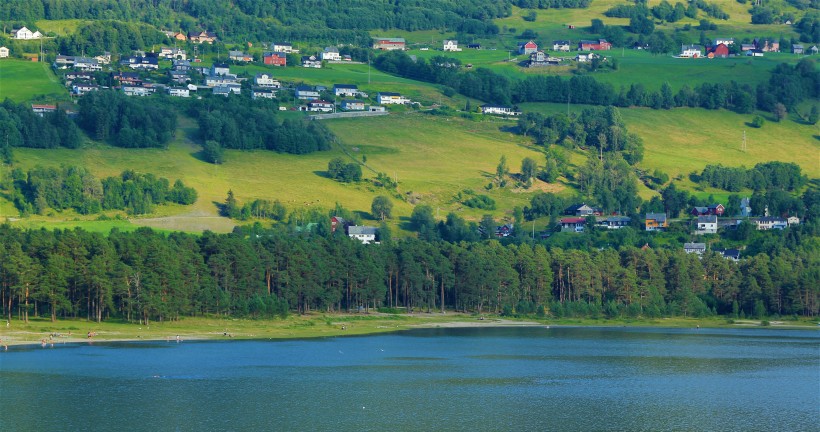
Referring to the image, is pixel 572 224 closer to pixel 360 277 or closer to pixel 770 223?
pixel 770 223

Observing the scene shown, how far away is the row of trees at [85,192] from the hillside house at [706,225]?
81.6 metres

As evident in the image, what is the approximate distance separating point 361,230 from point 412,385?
291 feet

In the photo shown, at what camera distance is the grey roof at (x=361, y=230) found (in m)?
181

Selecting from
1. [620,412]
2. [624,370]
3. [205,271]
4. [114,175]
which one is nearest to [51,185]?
[114,175]

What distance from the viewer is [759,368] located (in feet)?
348

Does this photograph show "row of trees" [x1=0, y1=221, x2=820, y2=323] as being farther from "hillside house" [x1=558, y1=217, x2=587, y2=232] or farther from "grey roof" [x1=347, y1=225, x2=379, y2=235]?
"hillside house" [x1=558, y1=217, x2=587, y2=232]

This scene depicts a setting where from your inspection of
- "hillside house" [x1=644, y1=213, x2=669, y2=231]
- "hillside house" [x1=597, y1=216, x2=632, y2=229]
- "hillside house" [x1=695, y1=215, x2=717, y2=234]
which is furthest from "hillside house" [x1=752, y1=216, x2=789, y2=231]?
"hillside house" [x1=597, y1=216, x2=632, y2=229]

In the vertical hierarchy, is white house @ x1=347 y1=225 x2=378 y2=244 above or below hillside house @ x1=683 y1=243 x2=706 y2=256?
above

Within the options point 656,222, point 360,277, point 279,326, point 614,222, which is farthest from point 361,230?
point 279,326

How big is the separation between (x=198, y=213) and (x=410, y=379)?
92.6 m

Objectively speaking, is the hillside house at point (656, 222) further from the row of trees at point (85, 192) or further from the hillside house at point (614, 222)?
the row of trees at point (85, 192)

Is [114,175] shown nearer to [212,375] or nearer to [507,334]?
[507,334]

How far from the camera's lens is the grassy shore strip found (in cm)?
11238

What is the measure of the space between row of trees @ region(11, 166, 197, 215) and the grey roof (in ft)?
86.1
